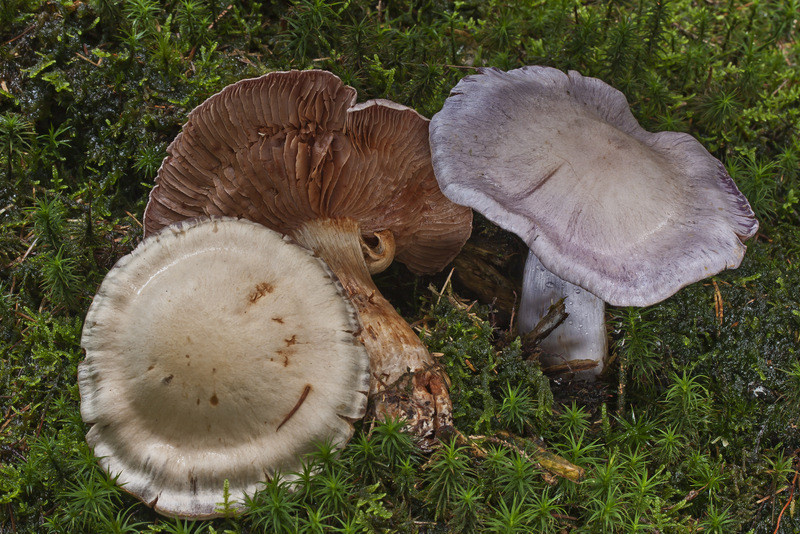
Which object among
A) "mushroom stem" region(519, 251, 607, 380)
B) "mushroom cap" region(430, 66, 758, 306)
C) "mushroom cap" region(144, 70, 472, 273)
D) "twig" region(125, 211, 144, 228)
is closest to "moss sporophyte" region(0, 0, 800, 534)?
"twig" region(125, 211, 144, 228)

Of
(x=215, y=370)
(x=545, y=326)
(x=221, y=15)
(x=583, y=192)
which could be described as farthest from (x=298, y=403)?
(x=221, y=15)

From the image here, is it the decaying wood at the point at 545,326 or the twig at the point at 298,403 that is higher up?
the twig at the point at 298,403

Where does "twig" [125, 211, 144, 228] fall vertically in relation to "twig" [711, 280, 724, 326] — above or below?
above

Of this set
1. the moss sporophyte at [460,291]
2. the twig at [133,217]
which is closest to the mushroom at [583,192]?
the moss sporophyte at [460,291]

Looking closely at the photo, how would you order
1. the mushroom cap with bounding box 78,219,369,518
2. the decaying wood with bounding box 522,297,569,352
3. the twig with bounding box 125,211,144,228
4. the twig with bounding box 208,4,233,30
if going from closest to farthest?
the mushroom cap with bounding box 78,219,369,518 < the decaying wood with bounding box 522,297,569,352 < the twig with bounding box 125,211,144,228 < the twig with bounding box 208,4,233,30

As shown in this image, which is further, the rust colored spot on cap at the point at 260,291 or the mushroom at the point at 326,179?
the mushroom at the point at 326,179

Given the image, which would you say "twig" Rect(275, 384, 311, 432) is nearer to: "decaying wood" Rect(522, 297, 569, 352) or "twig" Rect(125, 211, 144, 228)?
"decaying wood" Rect(522, 297, 569, 352)

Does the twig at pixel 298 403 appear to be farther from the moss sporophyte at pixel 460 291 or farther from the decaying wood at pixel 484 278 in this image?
the decaying wood at pixel 484 278

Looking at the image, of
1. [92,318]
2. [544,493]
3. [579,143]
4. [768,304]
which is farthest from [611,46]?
[92,318]
